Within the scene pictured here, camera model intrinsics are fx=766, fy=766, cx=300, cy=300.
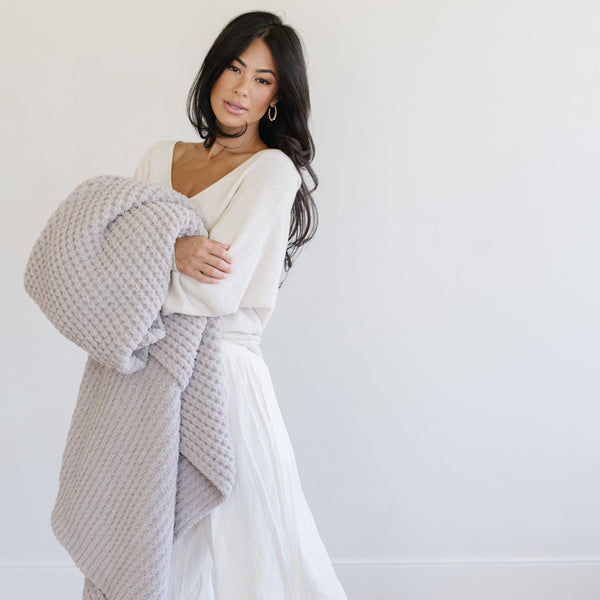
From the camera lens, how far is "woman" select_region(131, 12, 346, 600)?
1.43 m

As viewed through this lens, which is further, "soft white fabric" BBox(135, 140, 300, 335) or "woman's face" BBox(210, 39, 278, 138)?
"woman's face" BBox(210, 39, 278, 138)

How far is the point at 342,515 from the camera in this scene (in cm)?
221

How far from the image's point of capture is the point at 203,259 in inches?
54.6

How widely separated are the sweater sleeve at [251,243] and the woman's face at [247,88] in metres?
0.12

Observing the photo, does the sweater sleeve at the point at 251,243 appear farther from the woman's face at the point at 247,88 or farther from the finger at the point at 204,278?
the woman's face at the point at 247,88

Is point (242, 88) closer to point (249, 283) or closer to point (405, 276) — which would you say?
point (249, 283)

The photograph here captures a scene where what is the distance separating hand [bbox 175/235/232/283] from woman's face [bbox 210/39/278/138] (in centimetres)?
32

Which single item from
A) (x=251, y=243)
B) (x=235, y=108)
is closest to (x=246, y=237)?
(x=251, y=243)

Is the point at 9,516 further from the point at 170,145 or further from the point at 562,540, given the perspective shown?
the point at 562,540

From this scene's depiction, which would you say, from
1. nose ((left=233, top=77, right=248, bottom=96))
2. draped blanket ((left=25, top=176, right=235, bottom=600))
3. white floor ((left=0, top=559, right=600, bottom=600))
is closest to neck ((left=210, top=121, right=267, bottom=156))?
nose ((left=233, top=77, right=248, bottom=96))

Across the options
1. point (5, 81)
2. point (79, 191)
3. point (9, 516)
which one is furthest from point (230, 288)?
point (9, 516)

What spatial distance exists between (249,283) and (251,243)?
9 cm

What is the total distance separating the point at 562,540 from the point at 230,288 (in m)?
1.39

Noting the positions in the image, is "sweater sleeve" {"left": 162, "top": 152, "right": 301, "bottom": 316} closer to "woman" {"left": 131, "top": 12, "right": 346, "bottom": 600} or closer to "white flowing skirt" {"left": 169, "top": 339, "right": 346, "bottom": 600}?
"woman" {"left": 131, "top": 12, "right": 346, "bottom": 600}
